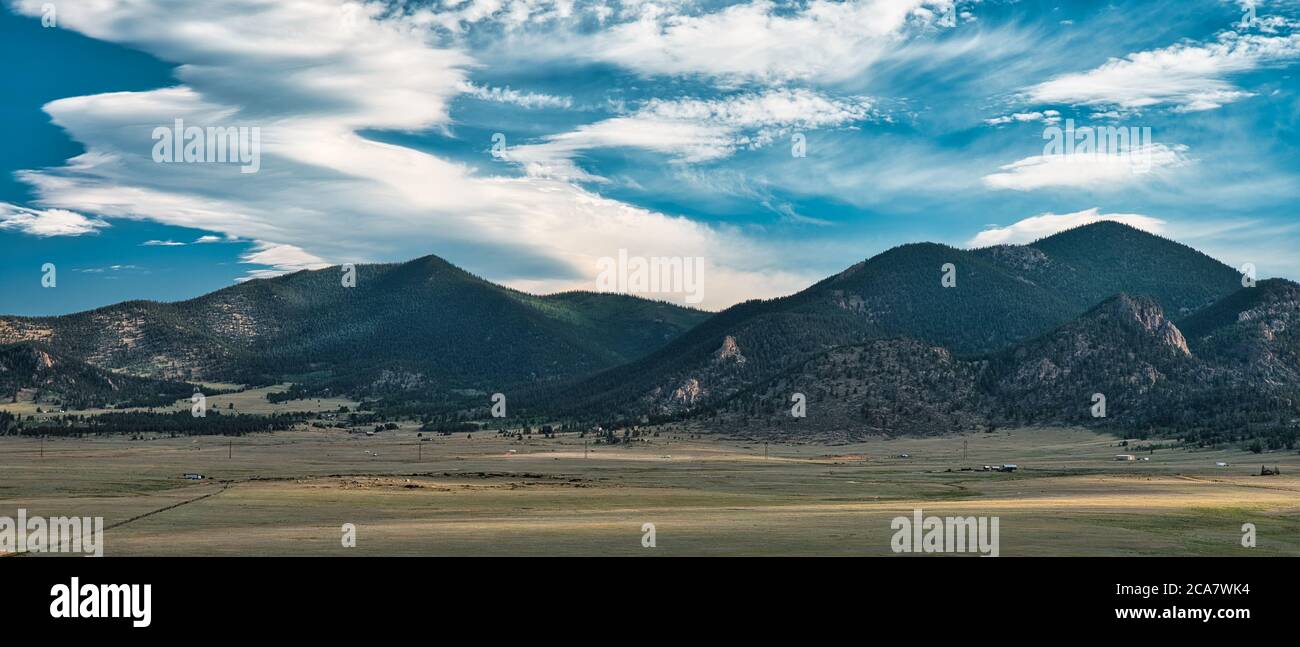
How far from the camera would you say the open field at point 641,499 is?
169ft

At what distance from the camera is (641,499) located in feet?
287

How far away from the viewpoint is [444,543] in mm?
50281

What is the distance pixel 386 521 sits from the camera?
2562 inches

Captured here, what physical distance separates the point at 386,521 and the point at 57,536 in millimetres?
18527

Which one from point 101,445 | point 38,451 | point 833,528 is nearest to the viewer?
point 833,528

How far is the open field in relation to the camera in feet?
169
